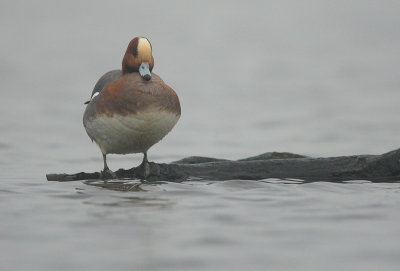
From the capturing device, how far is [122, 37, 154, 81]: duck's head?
680 cm

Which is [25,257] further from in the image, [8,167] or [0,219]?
[8,167]

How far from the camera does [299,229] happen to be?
4930mm

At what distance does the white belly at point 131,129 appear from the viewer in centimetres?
651

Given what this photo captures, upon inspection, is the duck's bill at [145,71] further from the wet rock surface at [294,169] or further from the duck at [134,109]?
the wet rock surface at [294,169]

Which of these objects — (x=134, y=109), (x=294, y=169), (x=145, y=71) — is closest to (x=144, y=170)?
(x=134, y=109)

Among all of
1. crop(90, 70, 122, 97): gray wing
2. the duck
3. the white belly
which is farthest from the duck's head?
the white belly

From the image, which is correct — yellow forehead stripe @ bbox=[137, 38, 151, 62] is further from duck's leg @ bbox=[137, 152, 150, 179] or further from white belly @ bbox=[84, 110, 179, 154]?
duck's leg @ bbox=[137, 152, 150, 179]

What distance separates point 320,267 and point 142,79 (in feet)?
9.77

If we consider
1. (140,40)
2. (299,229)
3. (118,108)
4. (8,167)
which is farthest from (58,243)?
(8,167)

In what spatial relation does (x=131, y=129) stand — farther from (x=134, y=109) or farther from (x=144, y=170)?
(x=144, y=170)

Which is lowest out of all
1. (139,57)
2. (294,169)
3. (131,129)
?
(294,169)

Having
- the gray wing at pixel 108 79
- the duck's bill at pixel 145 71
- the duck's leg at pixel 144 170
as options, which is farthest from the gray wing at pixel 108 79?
the duck's leg at pixel 144 170

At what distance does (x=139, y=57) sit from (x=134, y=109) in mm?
551

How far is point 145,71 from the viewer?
677 centimetres
